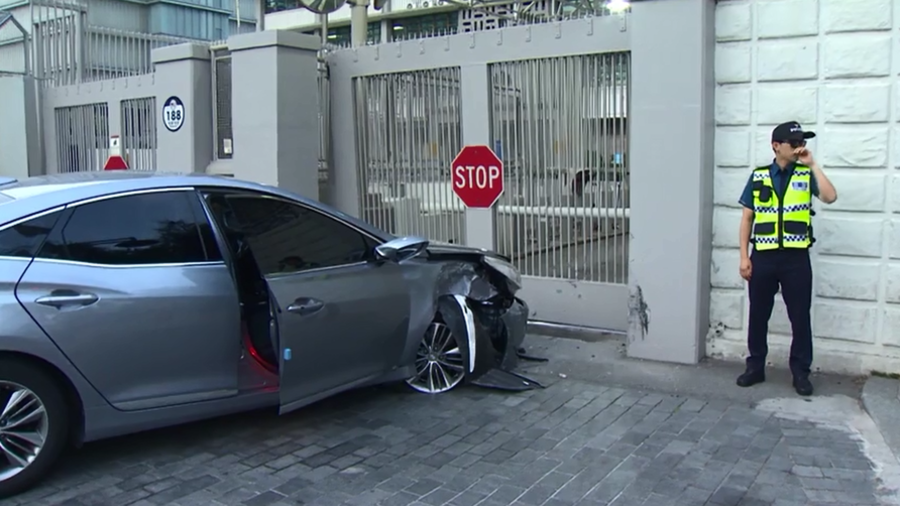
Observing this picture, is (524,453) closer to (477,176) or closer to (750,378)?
(750,378)

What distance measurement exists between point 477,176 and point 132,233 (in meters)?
4.05

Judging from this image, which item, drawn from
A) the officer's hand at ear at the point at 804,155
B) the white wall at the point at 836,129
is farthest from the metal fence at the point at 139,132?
the officer's hand at ear at the point at 804,155

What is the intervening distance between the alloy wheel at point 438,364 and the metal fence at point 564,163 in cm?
200

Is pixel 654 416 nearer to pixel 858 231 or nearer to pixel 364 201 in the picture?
pixel 858 231

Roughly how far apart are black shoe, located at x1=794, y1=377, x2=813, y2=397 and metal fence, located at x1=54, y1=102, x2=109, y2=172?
945cm

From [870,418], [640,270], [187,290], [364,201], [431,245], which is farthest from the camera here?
[364,201]

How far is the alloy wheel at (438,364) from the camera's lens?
20.1 ft

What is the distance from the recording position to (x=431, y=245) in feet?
20.1

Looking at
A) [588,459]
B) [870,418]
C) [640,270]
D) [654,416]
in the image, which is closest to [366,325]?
[588,459]

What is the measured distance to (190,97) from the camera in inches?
383

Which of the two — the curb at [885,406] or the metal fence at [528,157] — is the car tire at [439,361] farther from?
the curb at [885,406]

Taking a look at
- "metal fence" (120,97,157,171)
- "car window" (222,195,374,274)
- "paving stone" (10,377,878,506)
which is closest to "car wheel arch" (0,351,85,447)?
"paving stone" (10,377,878,506)

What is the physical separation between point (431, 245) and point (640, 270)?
1.80 meters

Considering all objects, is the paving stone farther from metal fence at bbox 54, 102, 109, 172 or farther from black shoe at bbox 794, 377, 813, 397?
metal fence at bbox 54, 102, 109, 172
